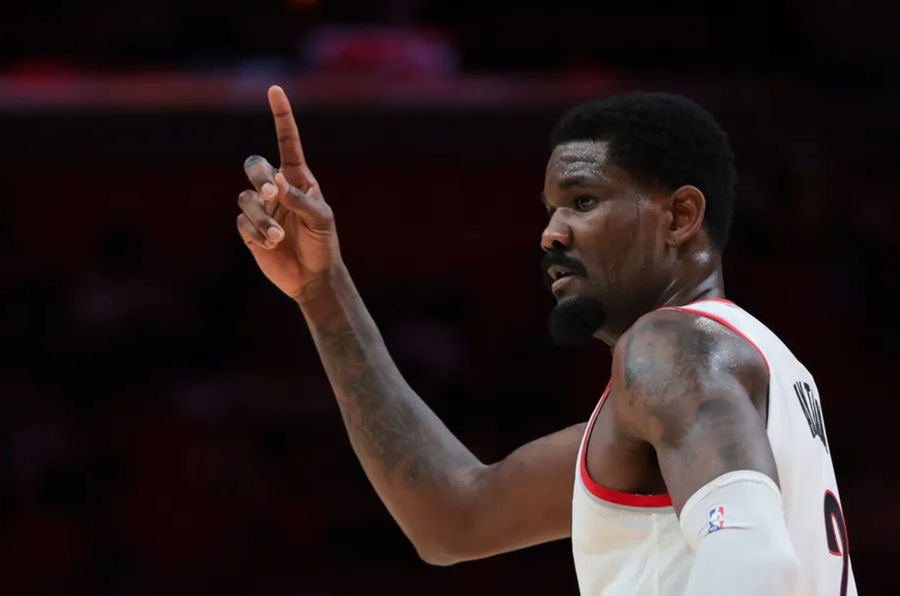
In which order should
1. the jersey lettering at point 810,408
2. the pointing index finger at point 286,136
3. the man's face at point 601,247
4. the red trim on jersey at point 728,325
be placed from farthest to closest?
the pointing index finger at point 286,136
the man's face at point 601,247
the jersey lettering at point 810,408
the red trim on jersey at point 728,325

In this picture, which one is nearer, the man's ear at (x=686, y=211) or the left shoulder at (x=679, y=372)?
the left shoulder at (x=679, y=372)

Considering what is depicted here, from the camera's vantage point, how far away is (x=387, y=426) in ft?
9.86

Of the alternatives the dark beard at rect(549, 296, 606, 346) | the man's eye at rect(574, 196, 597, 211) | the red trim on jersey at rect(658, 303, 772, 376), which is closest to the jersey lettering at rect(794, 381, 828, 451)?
the red trim on jersey at rect(658, 303, 772, 376)

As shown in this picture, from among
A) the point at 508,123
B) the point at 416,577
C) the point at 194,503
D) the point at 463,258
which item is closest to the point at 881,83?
the point at 508,123

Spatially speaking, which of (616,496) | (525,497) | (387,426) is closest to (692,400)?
(616,496)

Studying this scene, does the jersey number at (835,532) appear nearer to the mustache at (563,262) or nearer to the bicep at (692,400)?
the bicep at (692,400)

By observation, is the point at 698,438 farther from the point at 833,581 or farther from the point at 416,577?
the point at 416,577

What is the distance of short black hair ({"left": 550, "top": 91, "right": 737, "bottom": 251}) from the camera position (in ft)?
7.70

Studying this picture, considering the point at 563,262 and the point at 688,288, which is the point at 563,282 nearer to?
the point at 563,262

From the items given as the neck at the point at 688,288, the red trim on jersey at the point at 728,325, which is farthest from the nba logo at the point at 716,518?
the neck at the point at 688,288

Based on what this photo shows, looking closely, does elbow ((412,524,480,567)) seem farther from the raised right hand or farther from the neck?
the neck

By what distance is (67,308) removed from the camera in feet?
24.8

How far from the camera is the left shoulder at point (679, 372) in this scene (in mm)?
1931

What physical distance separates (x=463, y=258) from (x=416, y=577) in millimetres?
2229
